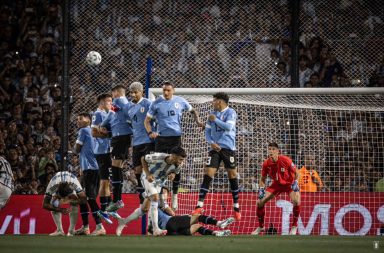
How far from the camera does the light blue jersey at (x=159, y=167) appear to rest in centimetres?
1235

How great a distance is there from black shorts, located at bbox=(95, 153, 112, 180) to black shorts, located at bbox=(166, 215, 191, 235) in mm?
1864

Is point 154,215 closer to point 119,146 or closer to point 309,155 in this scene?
point 119,146

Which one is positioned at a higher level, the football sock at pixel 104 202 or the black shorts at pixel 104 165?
the black shorts at pixel 104 165

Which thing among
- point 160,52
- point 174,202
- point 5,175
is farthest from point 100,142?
point 160,52

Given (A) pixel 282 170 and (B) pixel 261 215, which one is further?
(B) pixel 261 215

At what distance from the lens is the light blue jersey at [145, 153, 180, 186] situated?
12.4 m

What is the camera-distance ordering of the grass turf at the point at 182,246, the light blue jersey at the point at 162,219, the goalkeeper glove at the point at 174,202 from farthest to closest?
the goalkeeper glove at the point at 174,202, the light blue jersey at the point at 162,219, the grass turf at the point at 182,246

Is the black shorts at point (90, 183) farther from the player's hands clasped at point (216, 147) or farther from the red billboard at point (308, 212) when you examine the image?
the player's hands clasped at point (216, 147)

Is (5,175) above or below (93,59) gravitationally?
below

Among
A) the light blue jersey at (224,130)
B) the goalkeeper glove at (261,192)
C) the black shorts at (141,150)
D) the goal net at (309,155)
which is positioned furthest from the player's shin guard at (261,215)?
the black shorts at (141,150)

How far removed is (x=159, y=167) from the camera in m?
12.4

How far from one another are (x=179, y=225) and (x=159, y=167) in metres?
0.89

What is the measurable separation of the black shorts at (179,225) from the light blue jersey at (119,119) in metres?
2.00

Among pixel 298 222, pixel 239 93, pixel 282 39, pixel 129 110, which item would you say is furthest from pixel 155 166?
pixel 282 39
